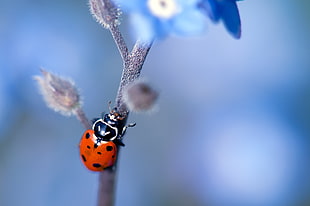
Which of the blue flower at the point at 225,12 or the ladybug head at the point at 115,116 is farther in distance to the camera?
the ladybug head at the point at 115,116

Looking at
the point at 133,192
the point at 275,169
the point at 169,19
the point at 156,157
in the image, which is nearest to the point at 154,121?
the point at 156,157

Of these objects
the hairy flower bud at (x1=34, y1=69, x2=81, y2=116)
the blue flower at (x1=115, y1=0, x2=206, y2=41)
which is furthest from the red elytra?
the blue flower at (x1=115, y1=0, x2=206, y2=41)

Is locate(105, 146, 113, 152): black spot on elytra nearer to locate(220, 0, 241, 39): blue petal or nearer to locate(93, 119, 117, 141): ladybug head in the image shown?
locate(93, 119, 117, 141): ladybug head

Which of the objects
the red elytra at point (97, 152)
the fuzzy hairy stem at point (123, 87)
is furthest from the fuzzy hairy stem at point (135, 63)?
the red elytra at point (97, 152)

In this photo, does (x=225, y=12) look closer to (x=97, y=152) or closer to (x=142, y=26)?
(x=142, y=26)

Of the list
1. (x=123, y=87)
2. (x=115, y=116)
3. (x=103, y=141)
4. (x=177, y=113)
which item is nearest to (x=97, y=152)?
(x=103, y=141)

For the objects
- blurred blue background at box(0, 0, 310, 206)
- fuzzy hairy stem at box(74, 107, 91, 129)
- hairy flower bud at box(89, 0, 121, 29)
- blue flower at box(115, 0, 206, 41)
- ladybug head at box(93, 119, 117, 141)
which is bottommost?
blue flower at box(115, 0, 206, 41)

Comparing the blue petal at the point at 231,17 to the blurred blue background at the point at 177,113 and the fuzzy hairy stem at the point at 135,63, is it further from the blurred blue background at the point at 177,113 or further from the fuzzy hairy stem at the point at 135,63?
the blurred blue background at the point at 177,113
